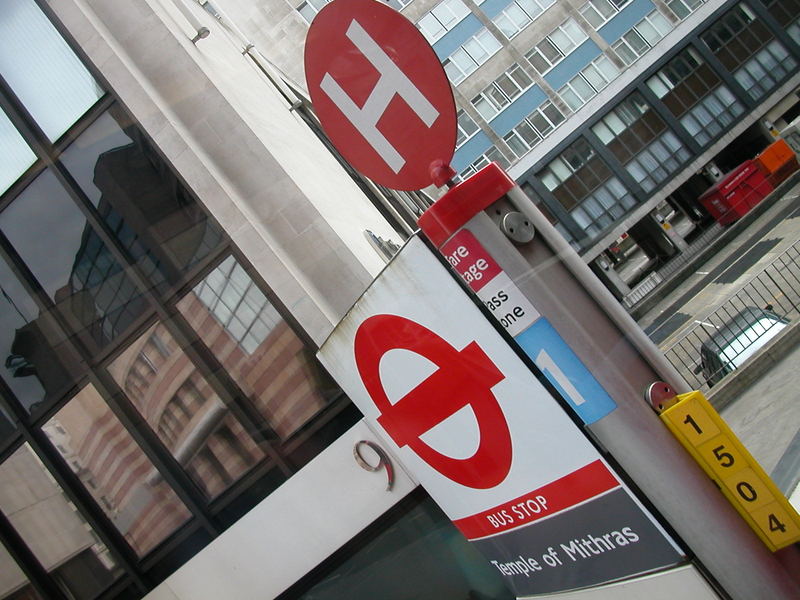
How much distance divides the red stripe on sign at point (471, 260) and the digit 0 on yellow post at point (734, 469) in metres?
1.11

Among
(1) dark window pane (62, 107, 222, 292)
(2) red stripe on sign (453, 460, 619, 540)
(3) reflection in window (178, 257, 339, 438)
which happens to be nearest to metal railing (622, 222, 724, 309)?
(3) reflection in window (178, 257, 339, 438)

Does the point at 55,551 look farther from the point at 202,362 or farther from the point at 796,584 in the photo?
the point at 796,584

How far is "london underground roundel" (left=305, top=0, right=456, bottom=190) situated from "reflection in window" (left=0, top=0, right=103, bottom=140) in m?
3.38

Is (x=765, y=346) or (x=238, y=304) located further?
(x=765, y=346)

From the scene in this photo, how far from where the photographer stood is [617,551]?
11.3 ft

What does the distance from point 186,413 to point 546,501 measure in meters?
3.62

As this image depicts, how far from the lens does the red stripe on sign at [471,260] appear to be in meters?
3.39

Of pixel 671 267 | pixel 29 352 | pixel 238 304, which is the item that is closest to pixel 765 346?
pixel 238 304

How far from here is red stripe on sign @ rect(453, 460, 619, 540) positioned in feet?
10.9

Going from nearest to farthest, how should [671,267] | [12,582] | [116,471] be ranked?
1. [116,471]
2. [12,582]
3. [671,267]

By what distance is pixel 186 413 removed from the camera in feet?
19.5

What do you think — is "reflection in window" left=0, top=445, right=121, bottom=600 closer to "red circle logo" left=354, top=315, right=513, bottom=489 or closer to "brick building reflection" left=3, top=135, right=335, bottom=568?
"brick building reflection" left=3, top=135, right=335, bottom=568

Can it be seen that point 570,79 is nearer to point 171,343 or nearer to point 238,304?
point 238,304

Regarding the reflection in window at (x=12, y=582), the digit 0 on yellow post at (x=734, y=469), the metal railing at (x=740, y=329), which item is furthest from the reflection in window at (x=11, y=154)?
the metal railing at (x=740, y=329)
